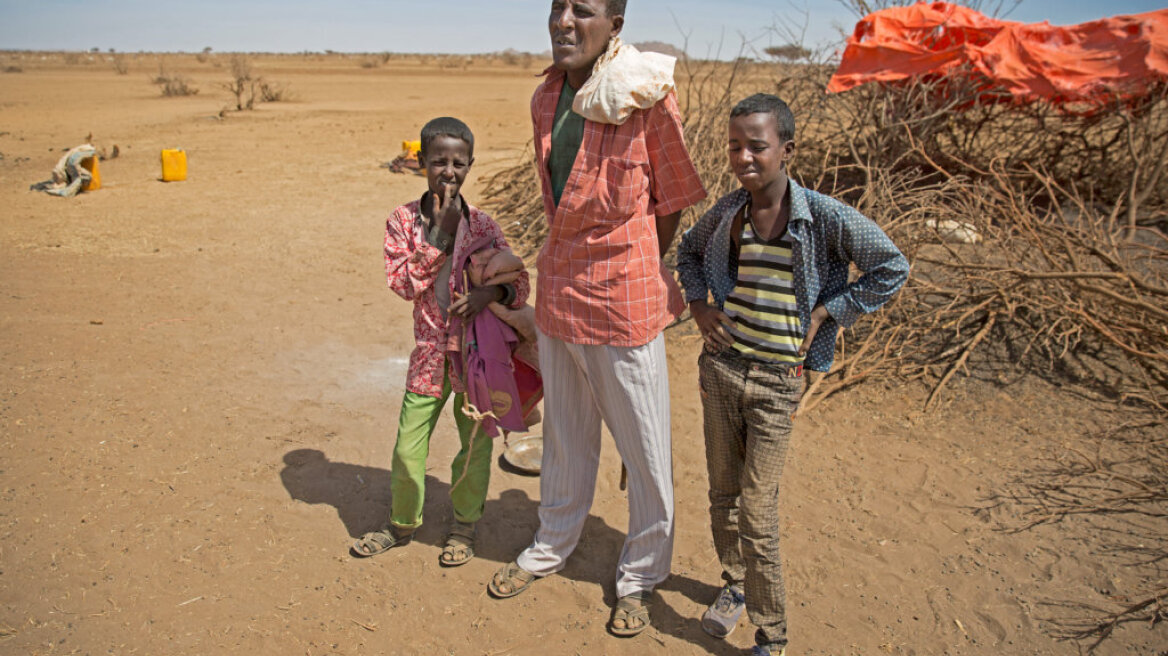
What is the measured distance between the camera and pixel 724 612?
2.38m

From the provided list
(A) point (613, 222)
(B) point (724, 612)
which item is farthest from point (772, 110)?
(B) point (724, 612)

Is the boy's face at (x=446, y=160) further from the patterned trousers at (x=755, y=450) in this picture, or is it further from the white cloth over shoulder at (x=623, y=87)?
the patterned trousers at (x=755, y=450)

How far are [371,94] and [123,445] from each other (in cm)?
2304

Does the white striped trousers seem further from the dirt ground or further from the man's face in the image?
the man's face

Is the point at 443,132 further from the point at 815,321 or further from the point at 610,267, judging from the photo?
the point at 815,321

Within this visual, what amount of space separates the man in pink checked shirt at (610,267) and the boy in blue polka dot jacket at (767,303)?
142 mm

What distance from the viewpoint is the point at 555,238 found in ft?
7.11

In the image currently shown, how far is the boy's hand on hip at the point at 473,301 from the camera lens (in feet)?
7.89


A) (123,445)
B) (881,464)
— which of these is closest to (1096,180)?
(881,464)

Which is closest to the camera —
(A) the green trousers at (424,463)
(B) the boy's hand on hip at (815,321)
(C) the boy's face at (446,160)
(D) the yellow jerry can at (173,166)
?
(B) the boy's hand on hip at (815,321)

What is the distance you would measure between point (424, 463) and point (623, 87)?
142 cm

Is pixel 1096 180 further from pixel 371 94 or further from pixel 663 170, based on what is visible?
pixel 371 94

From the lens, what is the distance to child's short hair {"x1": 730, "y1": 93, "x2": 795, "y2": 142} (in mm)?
1933

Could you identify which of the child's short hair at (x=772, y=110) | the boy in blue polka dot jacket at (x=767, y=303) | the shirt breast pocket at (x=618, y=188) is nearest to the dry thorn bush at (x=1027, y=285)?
the boy in blue polka dot jacket at (x=767, y=303)
